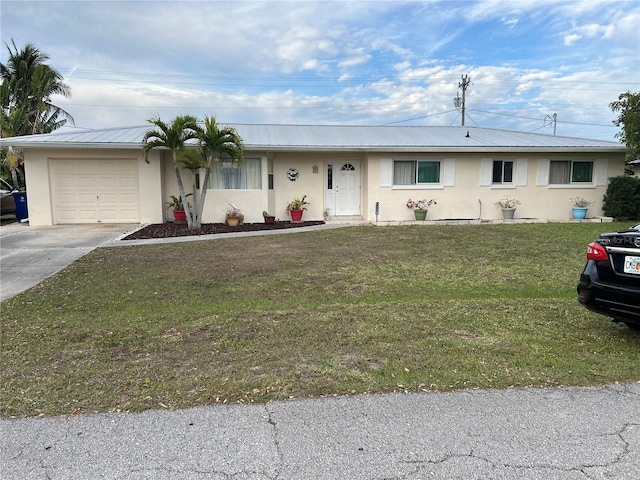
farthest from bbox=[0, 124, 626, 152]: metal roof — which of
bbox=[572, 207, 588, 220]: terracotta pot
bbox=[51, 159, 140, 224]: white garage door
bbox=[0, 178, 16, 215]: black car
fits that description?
bbox=[0, 178, 16, 215]: black car

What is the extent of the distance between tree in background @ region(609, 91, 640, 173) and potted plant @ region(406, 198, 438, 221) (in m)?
7.04

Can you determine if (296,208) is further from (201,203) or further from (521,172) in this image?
(521,172)

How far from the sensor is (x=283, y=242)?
11.6 metres

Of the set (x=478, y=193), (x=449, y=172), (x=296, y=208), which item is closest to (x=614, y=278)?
(x=296, y=208)

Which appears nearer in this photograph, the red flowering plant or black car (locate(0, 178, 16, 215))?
the red flowering plant

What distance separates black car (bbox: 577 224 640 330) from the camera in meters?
4.01

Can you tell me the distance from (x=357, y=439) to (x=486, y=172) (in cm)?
1529

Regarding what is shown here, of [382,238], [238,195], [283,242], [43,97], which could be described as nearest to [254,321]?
[283,242]

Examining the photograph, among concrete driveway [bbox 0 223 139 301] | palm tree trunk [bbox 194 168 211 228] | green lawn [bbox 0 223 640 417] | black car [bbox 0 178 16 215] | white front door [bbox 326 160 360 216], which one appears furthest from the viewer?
black car [bbox 0 178 16 215]

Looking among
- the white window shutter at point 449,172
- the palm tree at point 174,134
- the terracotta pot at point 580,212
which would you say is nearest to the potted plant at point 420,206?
the white window shutter at point 449,172

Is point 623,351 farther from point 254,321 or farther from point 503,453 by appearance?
point 254,321

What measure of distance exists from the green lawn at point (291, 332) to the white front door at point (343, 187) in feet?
25.4

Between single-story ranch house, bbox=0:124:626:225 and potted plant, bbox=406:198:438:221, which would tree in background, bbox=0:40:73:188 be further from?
potted plant, bbox=406:198:438:221

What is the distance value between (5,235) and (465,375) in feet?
44.4
